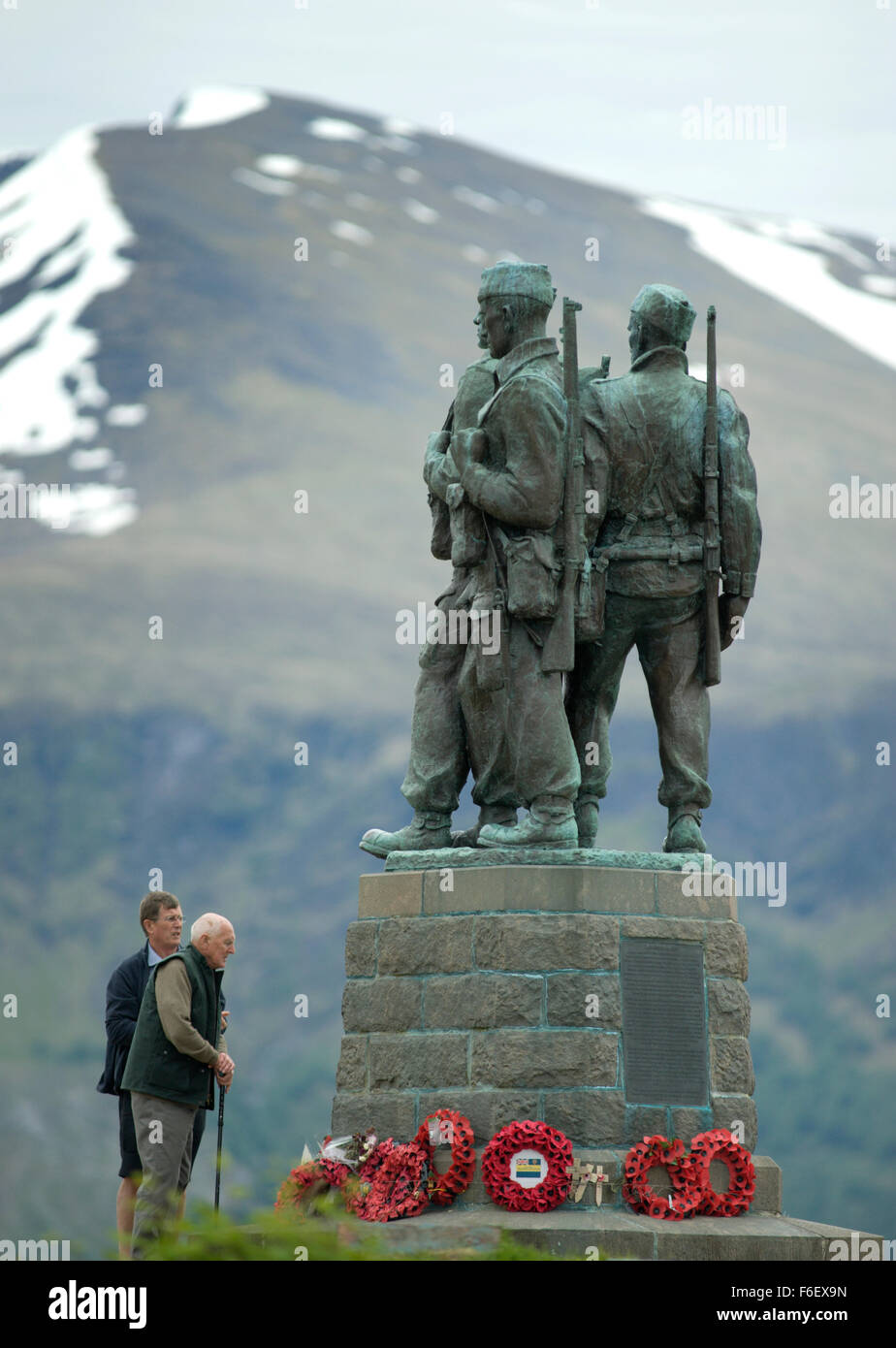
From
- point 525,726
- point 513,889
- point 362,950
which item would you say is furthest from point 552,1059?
point 525,726

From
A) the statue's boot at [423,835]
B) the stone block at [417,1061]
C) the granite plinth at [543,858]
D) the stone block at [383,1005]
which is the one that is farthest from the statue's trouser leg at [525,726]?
the stone block at [417,1061]

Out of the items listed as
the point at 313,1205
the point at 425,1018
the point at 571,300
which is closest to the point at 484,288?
the point at 571,300

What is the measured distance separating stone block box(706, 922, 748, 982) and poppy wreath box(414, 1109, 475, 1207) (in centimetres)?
140

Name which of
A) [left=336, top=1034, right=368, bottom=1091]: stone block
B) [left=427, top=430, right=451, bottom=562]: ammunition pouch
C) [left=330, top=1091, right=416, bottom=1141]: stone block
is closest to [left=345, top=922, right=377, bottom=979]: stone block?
[left=336, top=1034, right=368, bottom=1091]: stone block

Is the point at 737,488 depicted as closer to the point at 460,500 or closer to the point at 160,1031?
the point at 460,500

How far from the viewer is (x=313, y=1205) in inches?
377

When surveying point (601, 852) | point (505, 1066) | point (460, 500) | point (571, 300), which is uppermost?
point (571, 300)

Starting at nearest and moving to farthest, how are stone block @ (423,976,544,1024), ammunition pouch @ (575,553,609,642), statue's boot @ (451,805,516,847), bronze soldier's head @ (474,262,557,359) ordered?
1. stone block @ (423,976,544,1024)
2. ammunition pouch @ (575,553,609,642)
3. bronze soldier's head @ (474,262,557,359)
4. statue's boot @ (451,805,516,847)

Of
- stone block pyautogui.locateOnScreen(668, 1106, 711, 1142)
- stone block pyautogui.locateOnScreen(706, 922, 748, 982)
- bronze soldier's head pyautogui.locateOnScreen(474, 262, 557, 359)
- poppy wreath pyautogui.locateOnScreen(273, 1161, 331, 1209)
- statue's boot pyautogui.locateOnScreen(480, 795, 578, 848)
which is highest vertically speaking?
bronze soldier's head pyautogui.locateOnScreen(474, 262, 557, 359)

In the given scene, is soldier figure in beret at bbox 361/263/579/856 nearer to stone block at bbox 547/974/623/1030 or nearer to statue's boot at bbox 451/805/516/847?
statue's boot at bbox 451/805/516/847

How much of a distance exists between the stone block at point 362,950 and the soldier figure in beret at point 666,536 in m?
1.24

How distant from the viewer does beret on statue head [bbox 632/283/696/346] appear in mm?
10328

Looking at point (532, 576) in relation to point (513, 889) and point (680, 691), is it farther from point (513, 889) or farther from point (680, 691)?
point (513, 889)
